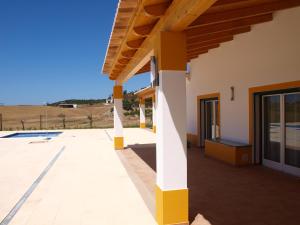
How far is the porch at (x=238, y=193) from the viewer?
5012 mm

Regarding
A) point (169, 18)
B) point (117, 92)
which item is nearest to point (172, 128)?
point (169, 18)

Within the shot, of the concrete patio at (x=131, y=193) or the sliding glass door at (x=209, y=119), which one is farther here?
the sliding glass door at (x=209, y=119)

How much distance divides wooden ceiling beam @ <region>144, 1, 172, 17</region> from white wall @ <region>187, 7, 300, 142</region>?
13.5 ft

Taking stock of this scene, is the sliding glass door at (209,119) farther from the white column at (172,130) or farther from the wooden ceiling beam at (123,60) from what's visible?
the white column at (172,130)

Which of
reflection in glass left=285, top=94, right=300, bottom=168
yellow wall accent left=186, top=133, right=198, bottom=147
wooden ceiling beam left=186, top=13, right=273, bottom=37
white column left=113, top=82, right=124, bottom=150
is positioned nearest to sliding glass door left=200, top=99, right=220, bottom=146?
yellow wall accent left=186, top=133, right=198, bottom=147

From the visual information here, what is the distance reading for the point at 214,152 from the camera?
33.8ft

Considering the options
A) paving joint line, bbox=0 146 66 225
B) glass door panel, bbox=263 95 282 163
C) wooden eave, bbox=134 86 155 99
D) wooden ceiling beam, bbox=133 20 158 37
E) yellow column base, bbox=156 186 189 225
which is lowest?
paving joint line, bbox=0 146 66 225

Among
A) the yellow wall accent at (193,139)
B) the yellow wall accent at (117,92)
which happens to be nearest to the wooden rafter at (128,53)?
the yellow wall accent at (117,92)

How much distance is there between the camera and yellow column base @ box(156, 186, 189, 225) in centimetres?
454

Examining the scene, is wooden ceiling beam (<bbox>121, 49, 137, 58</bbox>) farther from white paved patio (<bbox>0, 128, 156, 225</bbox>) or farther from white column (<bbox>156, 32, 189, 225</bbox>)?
white paved patio (<bbox>0, 128, 156, 225</bbox>)

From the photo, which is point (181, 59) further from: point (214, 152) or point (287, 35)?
point (214, 152)

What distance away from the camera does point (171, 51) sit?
448 centimetres

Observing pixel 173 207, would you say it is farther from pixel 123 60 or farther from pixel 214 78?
pixel 214 78

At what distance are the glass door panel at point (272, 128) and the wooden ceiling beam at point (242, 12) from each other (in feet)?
8.25
